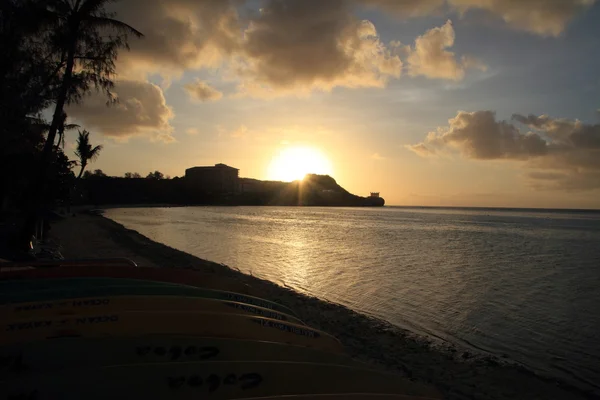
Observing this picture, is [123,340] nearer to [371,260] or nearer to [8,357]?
[8,357]

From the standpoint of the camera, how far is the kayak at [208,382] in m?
2.00

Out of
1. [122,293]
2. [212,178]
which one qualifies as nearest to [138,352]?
[122,293]

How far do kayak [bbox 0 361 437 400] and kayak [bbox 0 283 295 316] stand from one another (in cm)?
158

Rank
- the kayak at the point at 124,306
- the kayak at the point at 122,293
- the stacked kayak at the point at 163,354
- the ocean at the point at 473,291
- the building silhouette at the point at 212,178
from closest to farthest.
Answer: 1. the stacked kayak at the point at 163,354
2. the kayak at the point at 124,306
3. the kayak at the point at 122,293
4. the ocean at the point at 473,291
5. the building silhouette at the point at 212,178

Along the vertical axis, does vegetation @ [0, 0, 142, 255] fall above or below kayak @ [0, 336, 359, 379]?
above

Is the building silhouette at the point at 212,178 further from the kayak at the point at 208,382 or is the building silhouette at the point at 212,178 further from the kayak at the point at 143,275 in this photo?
the kayak at the point at 208,382

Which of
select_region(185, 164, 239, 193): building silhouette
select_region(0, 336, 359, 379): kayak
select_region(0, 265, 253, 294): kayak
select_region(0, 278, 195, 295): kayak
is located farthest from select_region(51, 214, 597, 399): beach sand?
select_region(185, 164, 239, 193): building silhouette

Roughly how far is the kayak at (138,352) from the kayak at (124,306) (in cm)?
59

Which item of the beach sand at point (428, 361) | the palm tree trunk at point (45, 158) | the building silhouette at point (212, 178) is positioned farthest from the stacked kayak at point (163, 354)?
the building silhouette at point (212, 178)

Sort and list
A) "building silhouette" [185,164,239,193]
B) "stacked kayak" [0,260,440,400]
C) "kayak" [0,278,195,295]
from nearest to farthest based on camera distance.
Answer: "stacked kayak" [0,260,440,400] → "kayak" [0,278,195,295] → "building silhouette" [185,164,239,193]

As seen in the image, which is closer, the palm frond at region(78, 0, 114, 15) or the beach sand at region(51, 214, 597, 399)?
the beach sand at region(51, 214, 597, 399)

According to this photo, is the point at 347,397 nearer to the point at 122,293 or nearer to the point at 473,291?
the point at 122,293

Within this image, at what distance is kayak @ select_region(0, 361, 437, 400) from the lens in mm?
2004

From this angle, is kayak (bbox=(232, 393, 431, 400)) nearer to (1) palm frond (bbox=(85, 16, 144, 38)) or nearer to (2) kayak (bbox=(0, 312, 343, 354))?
(2) kayak (bbox=(0, 312, 343, 354))
